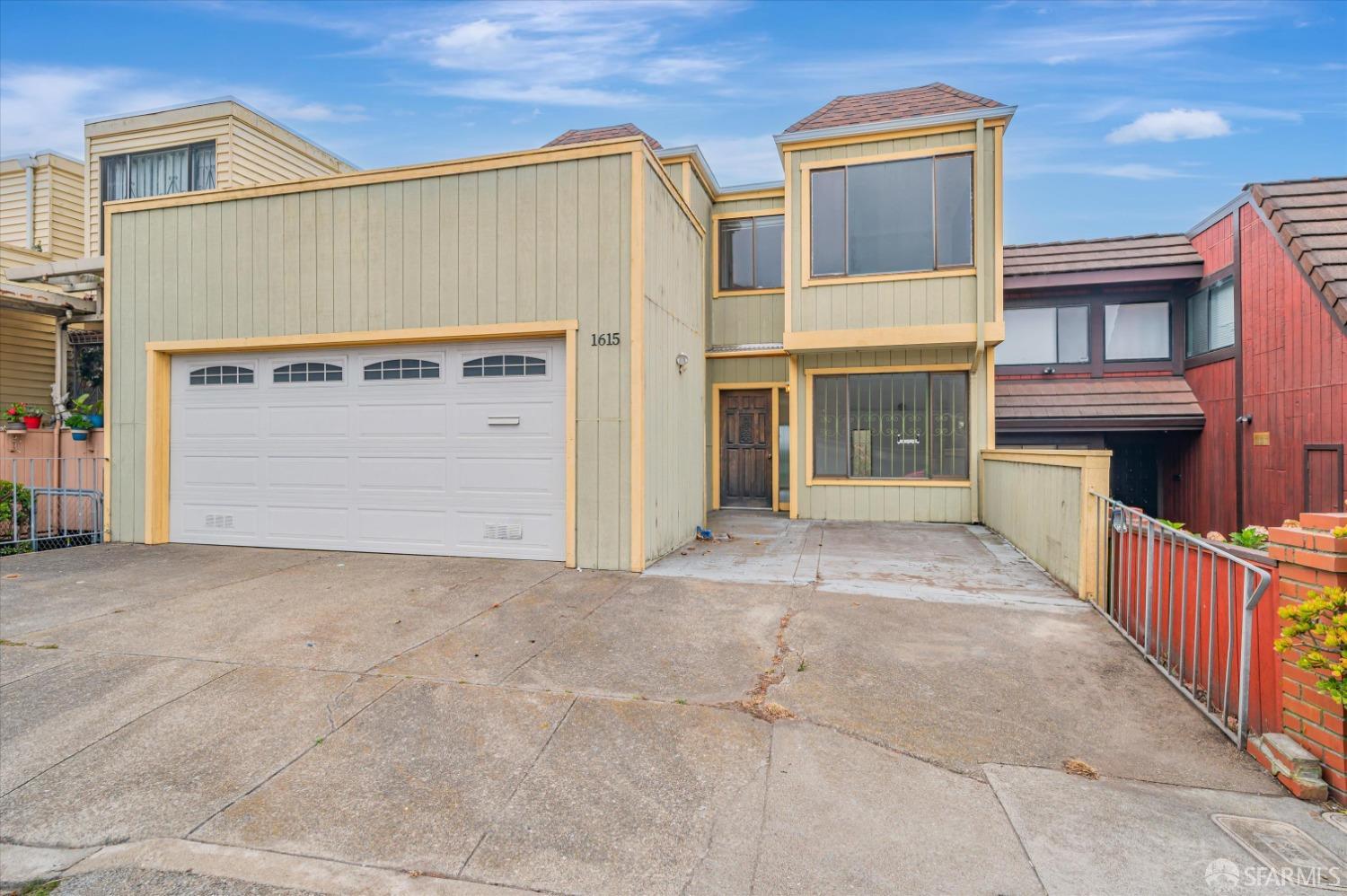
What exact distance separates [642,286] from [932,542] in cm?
467

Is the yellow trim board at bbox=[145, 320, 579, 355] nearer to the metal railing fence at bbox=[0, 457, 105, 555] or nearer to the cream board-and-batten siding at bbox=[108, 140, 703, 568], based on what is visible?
the cream board-and-batten siding at bbox=[108, 140, 703, 568]

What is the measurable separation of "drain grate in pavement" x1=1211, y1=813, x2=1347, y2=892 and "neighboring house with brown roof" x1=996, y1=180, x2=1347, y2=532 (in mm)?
8475

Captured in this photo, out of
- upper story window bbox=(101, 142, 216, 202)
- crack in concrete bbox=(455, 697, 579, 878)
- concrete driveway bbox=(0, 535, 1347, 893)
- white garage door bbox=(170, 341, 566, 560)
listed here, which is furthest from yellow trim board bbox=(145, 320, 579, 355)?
upper story window bbox=(101, 142, 216, 202)

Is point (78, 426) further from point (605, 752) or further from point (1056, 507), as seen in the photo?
point (1056, 507)

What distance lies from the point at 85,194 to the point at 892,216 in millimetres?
14525

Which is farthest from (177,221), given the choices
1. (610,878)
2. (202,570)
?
(610,878)

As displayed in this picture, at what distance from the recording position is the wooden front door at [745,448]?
10.7m

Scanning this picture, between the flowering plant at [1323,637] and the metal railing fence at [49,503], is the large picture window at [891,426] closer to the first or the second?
the flowering plant at [1323,637]

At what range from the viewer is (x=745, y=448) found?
1083cm

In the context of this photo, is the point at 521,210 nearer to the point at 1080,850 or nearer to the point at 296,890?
the point at 296,890

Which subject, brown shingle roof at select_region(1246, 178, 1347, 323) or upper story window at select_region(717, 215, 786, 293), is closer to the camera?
brown shingle roof at select_region(1246, 178, 1347, 323)

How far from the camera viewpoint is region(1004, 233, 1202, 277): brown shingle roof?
11.1 meters

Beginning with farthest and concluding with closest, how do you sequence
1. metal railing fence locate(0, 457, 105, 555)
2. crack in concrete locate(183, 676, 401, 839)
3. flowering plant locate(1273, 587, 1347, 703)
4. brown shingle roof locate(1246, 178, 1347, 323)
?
brown shingle roof locate(1246, 178, 1347, 323)
metal railing fence locate(0, 457, 105, 555)
crack in concrete locate(183, 676, 401, 839)
flowering plant locate(1273, 587, 1347, 703)

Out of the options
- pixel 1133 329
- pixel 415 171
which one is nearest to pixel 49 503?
pixel 415 171
